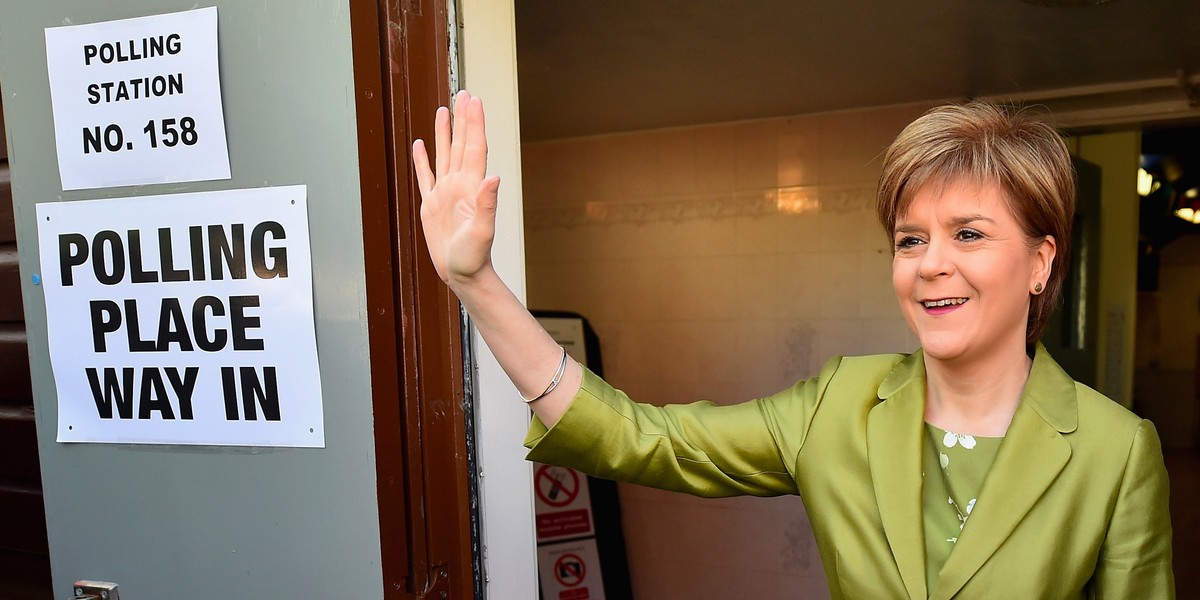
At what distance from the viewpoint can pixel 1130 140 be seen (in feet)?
15.9

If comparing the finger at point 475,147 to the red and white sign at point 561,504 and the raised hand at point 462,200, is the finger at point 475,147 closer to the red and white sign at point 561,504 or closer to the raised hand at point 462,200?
the raised hand at point 462,200

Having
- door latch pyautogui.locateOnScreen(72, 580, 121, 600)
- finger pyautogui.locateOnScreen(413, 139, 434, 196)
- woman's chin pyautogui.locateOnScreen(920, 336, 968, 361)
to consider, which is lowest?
door latch pyautogui.locateOnScreen(72, 580, 121, 600)

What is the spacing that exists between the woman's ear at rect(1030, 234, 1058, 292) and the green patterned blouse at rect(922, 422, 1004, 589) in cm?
24

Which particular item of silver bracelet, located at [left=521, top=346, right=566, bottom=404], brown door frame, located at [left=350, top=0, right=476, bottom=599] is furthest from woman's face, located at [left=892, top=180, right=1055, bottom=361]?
brown door frame, located at [left=350, top=0, right=476, bottom=599]

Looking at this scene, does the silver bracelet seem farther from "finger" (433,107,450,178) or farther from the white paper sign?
the white paper sign

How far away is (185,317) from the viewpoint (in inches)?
47.6

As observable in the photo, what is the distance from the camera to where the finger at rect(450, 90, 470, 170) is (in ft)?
3.17

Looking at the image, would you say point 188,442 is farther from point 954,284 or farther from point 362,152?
point 954,284

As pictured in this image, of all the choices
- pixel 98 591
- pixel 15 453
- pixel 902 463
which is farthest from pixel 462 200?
pixel 15 453

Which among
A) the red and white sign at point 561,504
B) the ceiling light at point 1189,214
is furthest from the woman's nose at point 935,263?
the ceiling light at point 1189,214

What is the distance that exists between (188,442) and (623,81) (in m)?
2.32

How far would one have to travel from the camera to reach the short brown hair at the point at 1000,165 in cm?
107

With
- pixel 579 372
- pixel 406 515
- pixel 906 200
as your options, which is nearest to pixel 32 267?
pixel 406 515

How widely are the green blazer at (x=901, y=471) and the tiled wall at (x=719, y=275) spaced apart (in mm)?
2551
